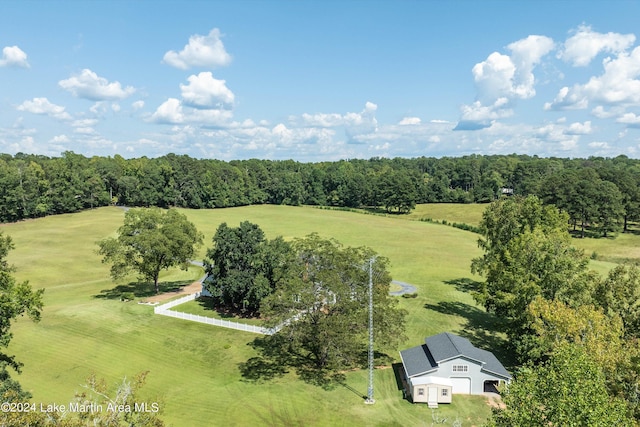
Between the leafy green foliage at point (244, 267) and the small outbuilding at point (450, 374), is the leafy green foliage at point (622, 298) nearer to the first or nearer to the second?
the small outbuilding at point (450, 374)

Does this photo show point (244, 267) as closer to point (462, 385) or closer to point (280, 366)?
point (280, 366)

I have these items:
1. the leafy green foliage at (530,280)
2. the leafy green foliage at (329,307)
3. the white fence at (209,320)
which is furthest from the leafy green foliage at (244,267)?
the leafy green foliage at (530,280)

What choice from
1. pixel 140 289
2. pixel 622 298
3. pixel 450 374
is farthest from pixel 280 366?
pixel 140 289

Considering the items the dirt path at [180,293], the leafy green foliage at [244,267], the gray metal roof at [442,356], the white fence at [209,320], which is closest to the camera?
the gray metal roof at [442,356]

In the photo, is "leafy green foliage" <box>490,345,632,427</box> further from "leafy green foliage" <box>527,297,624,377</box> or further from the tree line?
"leafy green foliage" <box>527,297,624,377</box>

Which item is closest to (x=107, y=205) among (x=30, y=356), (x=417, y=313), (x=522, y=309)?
(x=30, y=356)
